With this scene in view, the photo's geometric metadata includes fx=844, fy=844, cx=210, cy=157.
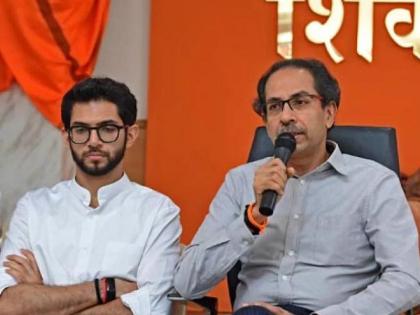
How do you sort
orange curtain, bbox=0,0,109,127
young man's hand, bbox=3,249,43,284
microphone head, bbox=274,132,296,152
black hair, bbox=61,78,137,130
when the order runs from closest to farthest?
microphone head, bbox=274,132,296,152 < young man's hand, bbox=3,249,43,284 < black hair, bbox=61,78,137,130 < orange curtain, bbox=0,0,109,127

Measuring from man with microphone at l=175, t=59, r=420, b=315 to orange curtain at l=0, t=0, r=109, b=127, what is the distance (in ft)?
6.03

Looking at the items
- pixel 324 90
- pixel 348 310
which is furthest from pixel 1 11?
pixel 348 310

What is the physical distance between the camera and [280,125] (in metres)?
2.36

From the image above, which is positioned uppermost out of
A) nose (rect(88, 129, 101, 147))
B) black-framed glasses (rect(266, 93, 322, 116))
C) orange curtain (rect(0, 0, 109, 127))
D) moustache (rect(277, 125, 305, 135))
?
orange curtain (rect(0, 0, 109, 127))

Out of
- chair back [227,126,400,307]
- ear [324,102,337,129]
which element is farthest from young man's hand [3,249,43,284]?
ear [324,102,337,129]

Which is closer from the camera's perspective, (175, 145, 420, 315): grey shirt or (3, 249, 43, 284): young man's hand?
(175, 145, 420, 315): grey shirt

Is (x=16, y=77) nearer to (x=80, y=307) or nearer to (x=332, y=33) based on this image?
(x=332, y=33)

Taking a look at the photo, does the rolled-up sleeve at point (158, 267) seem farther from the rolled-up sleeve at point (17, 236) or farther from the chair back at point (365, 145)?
the rolled-up sleeve at point (17, 236)

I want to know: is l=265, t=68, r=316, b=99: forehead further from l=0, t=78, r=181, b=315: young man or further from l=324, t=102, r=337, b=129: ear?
l=0, t=78, r=181, b=315: young man

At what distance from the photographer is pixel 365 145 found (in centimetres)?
265

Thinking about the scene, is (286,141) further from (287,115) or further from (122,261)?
(122,261)

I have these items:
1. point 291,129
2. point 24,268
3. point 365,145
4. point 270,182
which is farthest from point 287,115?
point 24,268

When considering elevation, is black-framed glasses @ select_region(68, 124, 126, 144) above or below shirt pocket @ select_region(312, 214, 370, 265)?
above

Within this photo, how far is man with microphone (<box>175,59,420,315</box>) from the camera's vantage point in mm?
2262
